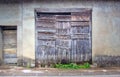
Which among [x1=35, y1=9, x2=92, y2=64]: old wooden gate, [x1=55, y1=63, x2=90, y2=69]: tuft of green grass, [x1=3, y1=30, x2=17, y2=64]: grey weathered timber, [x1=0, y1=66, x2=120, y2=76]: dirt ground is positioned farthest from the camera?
[x1=3, y1=30, x2=17, y2=64]: grey weathered timber

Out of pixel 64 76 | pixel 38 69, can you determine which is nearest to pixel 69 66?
pixel 38 69

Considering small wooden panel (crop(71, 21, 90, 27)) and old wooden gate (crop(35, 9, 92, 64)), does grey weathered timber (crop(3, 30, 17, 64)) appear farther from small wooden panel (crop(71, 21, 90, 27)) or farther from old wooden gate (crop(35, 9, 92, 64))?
small wooden panel (crop(71, 21, 90, 27))

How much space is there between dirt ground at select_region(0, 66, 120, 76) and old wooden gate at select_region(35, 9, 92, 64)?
49.2 inches

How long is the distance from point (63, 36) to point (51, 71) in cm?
259

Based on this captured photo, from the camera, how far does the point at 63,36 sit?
17.9m

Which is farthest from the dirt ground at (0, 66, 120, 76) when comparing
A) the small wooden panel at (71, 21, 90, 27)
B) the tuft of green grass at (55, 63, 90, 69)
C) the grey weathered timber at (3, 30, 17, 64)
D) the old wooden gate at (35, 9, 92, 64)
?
the small wooden panel at (71, 21, 90, 27)

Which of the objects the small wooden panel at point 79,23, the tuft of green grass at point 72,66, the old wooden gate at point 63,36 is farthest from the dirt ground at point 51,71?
the small wooden panel at point 79,23

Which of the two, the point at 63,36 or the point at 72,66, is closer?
the point at 72,66

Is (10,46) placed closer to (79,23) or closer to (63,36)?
(63,36)

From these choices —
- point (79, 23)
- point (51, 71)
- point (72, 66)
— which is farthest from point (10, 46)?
point (79, 23)

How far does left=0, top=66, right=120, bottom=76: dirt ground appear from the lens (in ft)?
50.0

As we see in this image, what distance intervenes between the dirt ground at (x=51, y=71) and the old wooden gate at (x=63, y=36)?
1251 mm

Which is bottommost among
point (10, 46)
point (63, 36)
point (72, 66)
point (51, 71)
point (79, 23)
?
point (51, 71)

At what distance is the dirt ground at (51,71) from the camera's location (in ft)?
50.0
